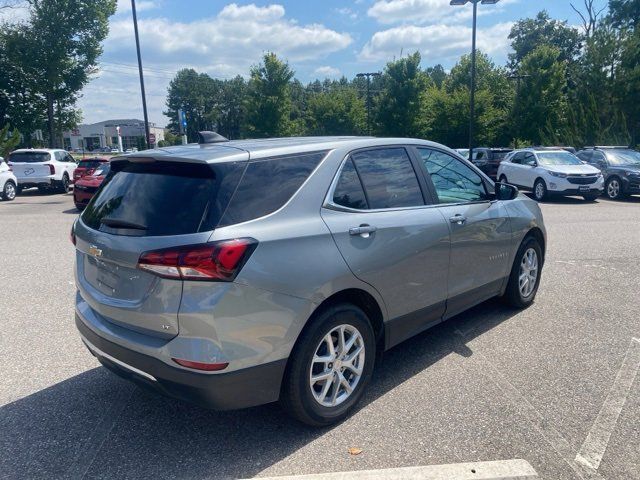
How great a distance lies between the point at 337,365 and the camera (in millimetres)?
3230

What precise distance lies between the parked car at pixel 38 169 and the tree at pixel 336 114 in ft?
83.2

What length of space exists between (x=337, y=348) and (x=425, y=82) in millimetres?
36757

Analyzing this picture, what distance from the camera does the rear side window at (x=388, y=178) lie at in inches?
141

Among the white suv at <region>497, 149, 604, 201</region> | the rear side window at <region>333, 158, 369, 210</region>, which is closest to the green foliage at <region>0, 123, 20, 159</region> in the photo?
the white suv at <region>497, 149, 604, 201</region>

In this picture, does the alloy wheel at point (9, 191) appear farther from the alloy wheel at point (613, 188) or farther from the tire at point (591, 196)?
the alloy wheel at point (613, 188)

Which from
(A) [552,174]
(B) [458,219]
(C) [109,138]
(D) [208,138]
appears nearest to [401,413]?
(B) [458,219]

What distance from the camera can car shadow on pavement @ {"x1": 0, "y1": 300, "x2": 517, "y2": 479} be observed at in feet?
9.39

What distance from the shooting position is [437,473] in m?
2.77

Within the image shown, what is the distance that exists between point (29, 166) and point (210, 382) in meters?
20.3

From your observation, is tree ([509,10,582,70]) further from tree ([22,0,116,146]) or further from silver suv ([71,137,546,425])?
silver suv ([71,137,546,425])

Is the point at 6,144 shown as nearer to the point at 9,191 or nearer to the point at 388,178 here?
the point at 9,191

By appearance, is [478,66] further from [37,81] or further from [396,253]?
[396,253]

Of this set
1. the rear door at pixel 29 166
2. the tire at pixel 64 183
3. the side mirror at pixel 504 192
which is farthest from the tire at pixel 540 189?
the rear door at pixel 29 166

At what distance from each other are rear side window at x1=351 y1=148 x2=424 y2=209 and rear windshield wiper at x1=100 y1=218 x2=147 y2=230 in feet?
4.92
